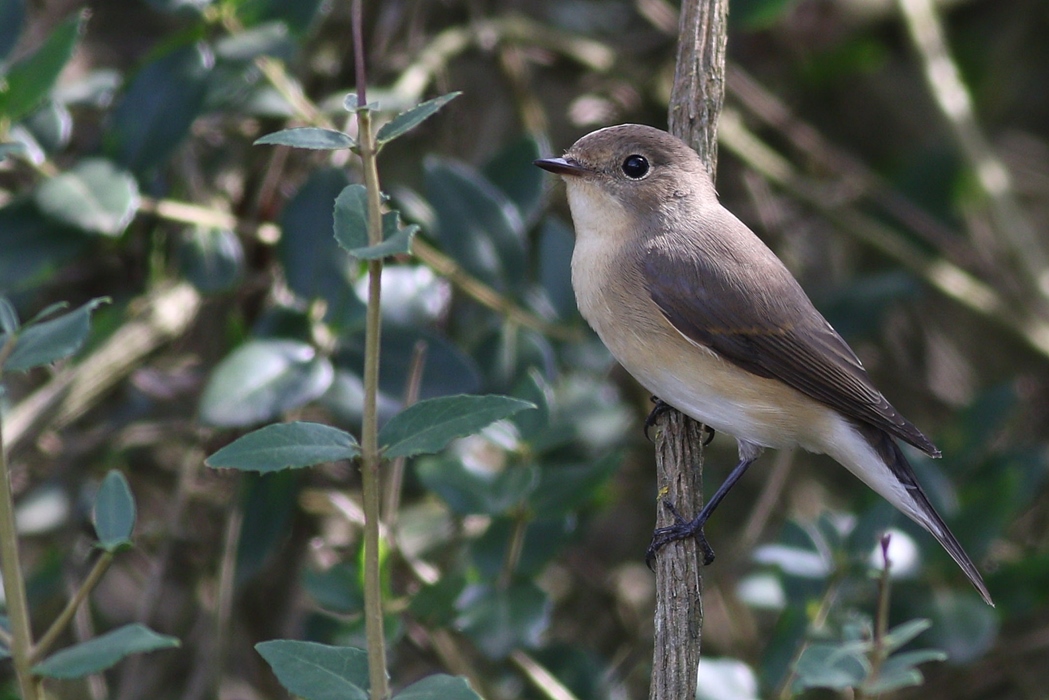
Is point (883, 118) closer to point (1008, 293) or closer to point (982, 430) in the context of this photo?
point (1008, 293)

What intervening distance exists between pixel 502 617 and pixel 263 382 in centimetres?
81

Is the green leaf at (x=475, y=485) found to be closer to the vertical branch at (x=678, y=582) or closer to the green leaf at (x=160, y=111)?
the vertical branch at (x=678, y=582)

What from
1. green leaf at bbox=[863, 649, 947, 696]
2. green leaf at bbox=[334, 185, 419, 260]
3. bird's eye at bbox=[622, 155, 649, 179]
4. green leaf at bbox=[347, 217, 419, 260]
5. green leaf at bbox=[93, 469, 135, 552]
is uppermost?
bird's eye at bbox=[622, 155, 649, 179]

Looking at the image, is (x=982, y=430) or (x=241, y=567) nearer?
(x=241, y=567)

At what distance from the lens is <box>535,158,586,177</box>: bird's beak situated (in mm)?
3029

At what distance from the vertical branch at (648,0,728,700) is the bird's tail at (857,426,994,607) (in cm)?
57

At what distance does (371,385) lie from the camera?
1489mm

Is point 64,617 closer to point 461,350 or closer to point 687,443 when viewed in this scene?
point 687,443

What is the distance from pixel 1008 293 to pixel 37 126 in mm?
3430

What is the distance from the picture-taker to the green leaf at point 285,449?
1.51 meters

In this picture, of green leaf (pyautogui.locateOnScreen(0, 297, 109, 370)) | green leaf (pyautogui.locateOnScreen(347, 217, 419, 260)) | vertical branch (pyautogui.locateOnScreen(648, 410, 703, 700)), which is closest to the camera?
green leaf (pyautogui.locateOnScreen(347, 217, 419, 260))

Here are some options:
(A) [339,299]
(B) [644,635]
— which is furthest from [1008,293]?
(A) [339,299]

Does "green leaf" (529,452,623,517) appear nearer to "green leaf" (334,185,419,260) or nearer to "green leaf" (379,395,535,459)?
"green leaf" (379,395,535,459)

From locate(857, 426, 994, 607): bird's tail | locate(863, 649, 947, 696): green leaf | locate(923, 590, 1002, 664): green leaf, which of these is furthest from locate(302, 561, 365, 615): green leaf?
locate(923, 590, 1002, 664): green leaf
